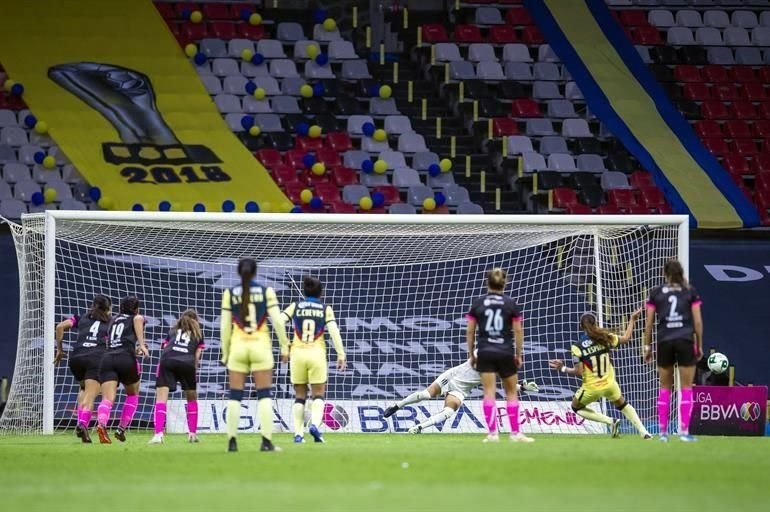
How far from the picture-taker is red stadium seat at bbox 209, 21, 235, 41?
93.1ft

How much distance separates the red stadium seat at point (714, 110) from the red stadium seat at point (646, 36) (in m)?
1.94

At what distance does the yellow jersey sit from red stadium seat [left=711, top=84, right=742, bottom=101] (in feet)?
44.8

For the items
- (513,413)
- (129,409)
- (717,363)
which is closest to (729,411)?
(717,363)

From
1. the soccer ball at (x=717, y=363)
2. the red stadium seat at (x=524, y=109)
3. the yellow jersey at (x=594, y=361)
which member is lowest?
the soccer ball at (x=717, y=363)

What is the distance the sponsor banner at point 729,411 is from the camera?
18172 millimetres

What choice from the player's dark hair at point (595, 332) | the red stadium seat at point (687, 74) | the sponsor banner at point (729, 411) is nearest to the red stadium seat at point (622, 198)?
the red stadium seat at point (687, 74)

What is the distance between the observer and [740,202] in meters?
25.7

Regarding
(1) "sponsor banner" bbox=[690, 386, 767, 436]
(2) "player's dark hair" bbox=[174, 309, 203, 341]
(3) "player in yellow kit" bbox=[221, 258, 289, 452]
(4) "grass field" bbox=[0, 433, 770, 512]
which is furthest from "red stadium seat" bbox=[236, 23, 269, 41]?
(3) "player in yellow kit" bbox=[221, 258, 289, 452]

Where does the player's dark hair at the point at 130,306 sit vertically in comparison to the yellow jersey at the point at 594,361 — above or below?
above

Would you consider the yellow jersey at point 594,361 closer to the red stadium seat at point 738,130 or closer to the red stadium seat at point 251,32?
the red stadium seat at point 738,130

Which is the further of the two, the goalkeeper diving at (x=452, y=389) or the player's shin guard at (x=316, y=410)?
the goalkeeper diving at (x=452, y=389)

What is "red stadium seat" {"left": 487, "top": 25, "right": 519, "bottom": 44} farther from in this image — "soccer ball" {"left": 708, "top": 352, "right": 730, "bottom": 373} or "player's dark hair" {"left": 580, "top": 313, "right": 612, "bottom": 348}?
"player's dark hair" {"left": 580, "top": 313, "right": 612, "bottom": 348}

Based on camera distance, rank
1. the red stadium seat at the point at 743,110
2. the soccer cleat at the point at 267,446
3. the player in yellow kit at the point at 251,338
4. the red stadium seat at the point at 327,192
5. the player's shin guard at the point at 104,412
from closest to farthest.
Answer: the player in yellow kit at the point at 251,338 → the soccer cleat at the point at 267,446 → the player's shin guard at the point at 104,412 → the red stadium seat at the point at 327,192 → the red stadium seat at the point at 743,110

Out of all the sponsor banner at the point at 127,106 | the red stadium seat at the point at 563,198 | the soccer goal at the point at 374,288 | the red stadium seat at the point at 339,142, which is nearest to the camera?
the soccer goal at the point at 374,288
